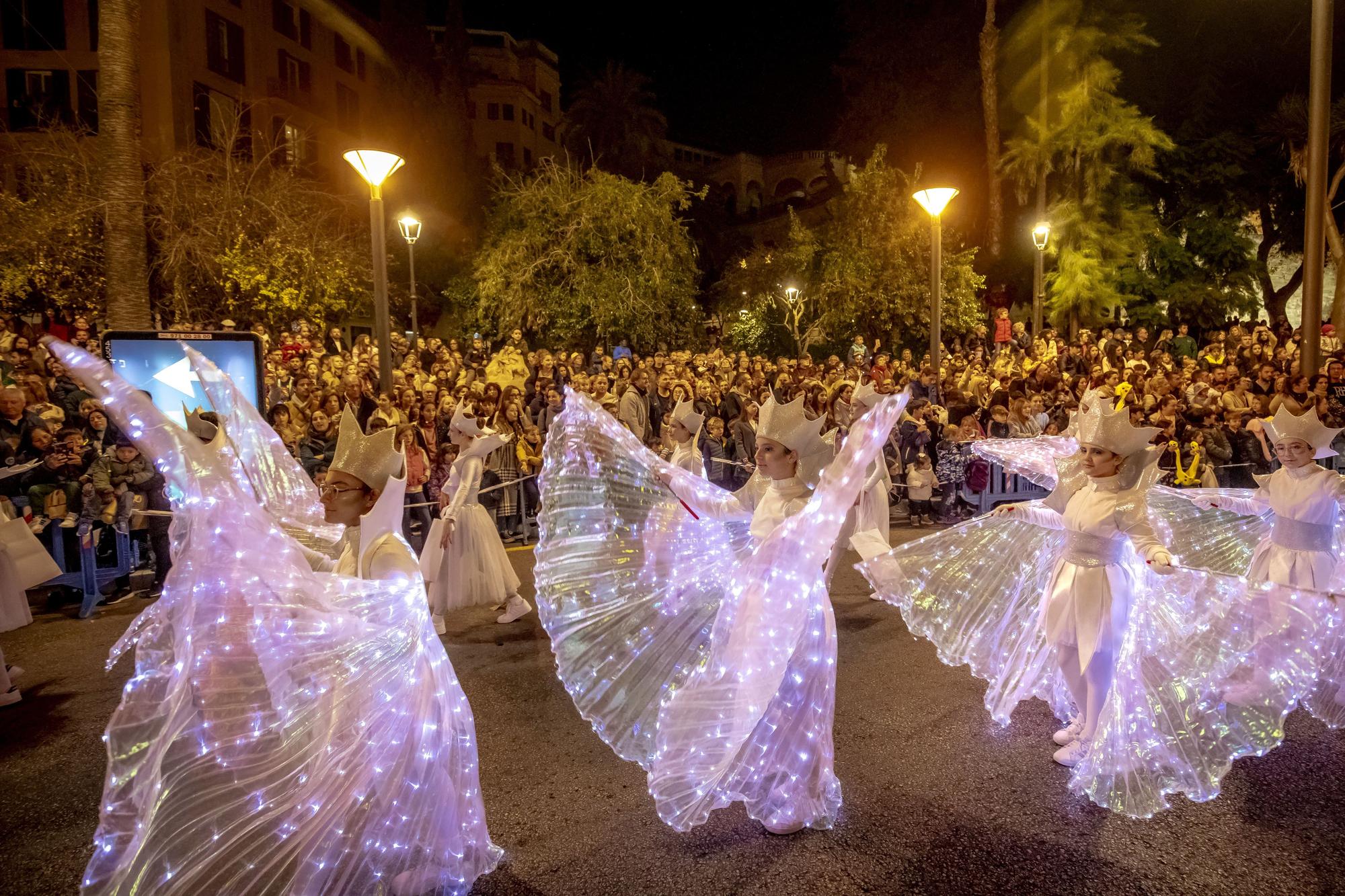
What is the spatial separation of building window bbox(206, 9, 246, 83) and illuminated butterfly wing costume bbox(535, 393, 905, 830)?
29.7 m

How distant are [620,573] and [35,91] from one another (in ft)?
104

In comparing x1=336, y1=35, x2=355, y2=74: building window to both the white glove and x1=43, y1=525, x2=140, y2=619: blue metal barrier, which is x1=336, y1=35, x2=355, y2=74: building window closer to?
x1=43, y1=525, x2=140, y2=619: blue metal barrier

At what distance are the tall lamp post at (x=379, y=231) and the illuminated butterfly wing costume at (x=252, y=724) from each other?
22.7 ft

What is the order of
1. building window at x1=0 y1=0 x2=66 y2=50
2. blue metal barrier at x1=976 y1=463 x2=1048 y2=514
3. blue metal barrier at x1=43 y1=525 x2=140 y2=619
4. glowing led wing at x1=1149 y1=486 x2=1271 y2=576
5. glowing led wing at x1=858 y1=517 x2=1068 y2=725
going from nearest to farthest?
glowing led wing at x1=858 y1=517 x2=1068 y2=725 < glowing led wing at x1=1149 y1=486 x2=1271 y2=576 < blue metal barrier at x1=43 y1=525 x2=140 y2=619 < blue metal barrier at x1=976 y1=463 x2=1048 y2=514 < building window at x1=0 y1=0 x2=66 y2=50

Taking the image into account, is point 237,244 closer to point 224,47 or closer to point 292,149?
point 292,149

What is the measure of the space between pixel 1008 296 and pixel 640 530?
2561 centimetres

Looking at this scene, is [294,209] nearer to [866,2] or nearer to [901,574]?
[901,574]

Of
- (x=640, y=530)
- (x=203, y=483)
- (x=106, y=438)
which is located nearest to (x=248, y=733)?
(x=203, y=483)

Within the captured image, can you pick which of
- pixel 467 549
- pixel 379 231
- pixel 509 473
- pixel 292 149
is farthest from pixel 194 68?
pixel 467 549

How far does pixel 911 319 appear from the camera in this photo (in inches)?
971

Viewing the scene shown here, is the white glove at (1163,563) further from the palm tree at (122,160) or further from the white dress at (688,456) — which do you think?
the palm tree at (122,160)

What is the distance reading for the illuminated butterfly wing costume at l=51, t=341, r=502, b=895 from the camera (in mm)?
2908

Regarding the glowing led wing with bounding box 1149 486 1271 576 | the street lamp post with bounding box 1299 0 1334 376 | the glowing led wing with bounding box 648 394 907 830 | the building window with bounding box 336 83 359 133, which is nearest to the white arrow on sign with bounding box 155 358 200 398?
the glowing led wing with bounding box 648 394 907 830

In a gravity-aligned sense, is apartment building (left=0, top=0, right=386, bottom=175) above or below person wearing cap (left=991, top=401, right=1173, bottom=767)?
above
